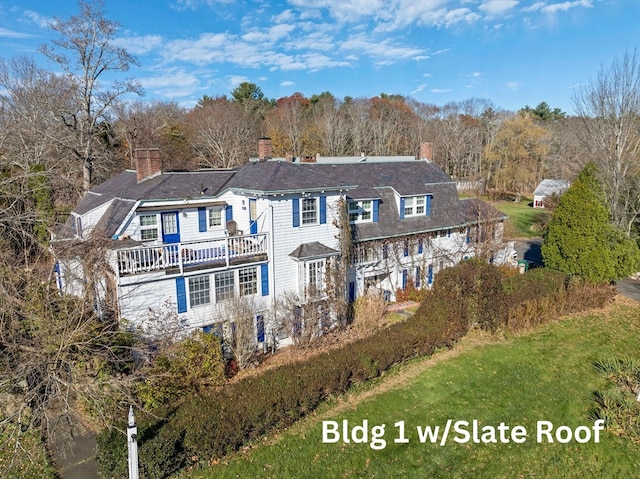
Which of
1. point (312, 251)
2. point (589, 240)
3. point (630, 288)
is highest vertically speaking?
point (312, 251)

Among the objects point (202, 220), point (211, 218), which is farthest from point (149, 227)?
point (211, 218)

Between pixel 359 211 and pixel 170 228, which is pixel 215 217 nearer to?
pixel 170 228

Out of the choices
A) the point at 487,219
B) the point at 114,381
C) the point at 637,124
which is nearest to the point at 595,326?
the point at 487,219

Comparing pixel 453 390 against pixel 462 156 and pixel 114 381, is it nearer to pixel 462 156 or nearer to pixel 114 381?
pixel 114 381

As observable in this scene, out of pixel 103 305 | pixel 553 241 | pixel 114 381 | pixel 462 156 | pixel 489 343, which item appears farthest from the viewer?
pixel 462 156

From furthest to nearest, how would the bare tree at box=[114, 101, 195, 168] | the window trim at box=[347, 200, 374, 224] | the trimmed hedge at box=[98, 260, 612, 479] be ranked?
the bare tree at box=[114, 101, 195, 168] < the window trim at box=[347, 200, 374, 224] < the trimmed hedge at box=[98, 260, 612, 479]

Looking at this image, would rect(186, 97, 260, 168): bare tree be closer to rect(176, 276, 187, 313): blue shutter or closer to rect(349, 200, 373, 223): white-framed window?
rect(349, 200, 373, 223): white-framed window

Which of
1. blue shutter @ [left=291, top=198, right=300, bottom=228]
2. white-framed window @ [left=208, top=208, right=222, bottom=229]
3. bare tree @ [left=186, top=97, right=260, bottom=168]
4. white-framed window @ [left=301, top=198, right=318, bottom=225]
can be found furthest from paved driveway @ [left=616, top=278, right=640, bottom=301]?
bare tree @ [left=186, top=97, right=260, bottom=168]
